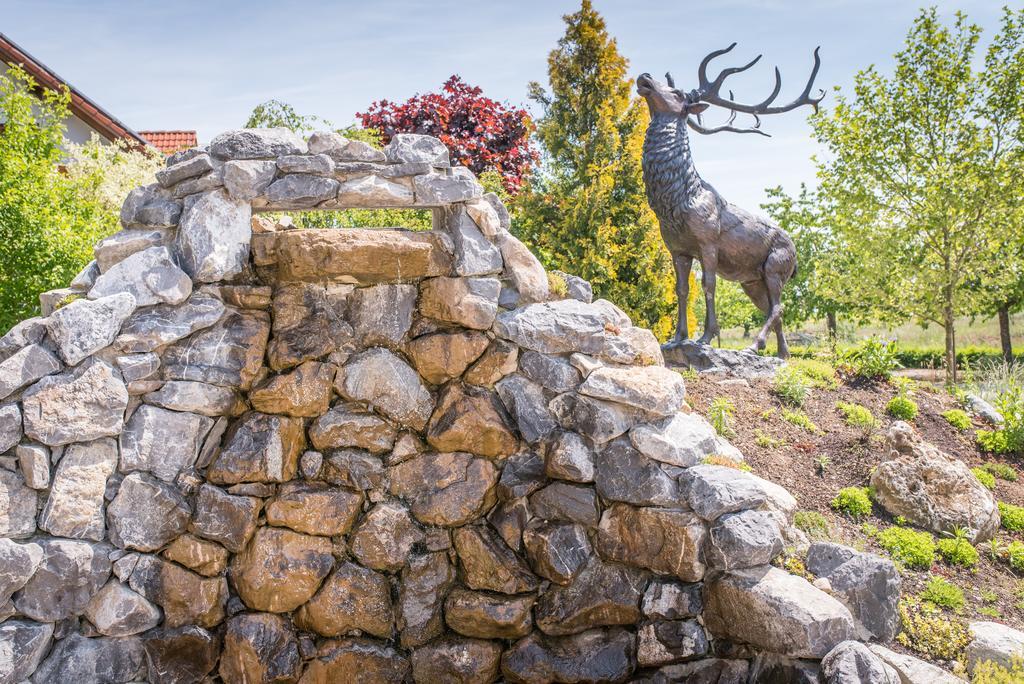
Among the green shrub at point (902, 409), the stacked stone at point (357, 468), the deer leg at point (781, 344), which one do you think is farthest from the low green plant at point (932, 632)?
the deer leg at point (781, 344)

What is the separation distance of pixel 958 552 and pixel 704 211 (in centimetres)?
302

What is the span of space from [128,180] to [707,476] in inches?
347

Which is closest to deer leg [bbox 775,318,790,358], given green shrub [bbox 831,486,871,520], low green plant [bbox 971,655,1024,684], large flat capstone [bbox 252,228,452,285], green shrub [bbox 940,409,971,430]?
green shrub [bbox 940,409,971,430]

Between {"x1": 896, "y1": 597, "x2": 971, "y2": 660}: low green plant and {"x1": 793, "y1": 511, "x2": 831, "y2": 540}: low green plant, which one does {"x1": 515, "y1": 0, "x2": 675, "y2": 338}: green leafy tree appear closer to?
{"x1": 793, "y1": 511, "x2": 831, "y2": 540}: low green plant

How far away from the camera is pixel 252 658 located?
390cm

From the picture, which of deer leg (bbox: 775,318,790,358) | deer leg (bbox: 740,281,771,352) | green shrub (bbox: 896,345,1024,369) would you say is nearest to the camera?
deer leg (bbox: 740,281,771,352)

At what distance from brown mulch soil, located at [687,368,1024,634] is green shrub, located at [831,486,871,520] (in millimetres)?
50

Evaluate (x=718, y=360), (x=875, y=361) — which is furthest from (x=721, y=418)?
(x=875, y=361)

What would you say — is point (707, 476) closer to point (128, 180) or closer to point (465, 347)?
point (465, 347)

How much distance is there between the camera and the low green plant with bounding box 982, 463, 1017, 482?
5.38 metres

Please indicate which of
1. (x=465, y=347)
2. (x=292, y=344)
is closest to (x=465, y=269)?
(x=465, y=347)

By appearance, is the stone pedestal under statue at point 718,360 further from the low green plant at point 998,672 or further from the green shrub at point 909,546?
the low green plant at point 998,672

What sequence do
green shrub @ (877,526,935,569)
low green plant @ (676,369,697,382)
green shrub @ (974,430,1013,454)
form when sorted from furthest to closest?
low green plant @ (676,369,697,382), green shrub @ (974,430,1013,454), green shrub @ (877,526,935,569)

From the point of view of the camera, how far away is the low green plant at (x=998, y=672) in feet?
10.7
